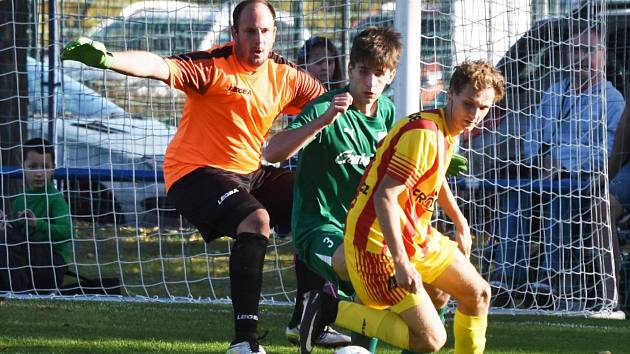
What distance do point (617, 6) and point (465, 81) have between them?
605 centimetres

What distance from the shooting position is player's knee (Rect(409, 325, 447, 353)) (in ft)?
15.5

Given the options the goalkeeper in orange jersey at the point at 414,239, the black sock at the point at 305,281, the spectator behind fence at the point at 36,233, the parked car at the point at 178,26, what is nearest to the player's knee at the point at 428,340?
the goalkeeper in orange jersey at the point at 414,239

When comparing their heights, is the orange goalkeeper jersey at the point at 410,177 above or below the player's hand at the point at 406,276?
above

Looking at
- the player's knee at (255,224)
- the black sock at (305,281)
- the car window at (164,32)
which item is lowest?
the black sock at (305,281)

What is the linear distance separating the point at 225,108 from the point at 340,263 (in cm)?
133

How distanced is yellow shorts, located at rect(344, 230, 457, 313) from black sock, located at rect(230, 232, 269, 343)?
2.60ft

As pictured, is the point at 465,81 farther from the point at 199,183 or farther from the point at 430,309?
the point at 199,183

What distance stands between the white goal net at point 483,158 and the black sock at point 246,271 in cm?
255

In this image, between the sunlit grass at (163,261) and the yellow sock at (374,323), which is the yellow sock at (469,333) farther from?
the sunlit grass at (163,261)

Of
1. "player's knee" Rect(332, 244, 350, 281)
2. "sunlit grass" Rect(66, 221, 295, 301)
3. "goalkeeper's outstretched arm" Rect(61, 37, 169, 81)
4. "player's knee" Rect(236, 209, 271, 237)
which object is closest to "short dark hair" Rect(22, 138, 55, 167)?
"sunlit grass" Rect(66, 221, 295, 301)

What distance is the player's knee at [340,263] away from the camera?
5.20 meters

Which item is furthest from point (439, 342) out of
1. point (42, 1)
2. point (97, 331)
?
point (42, 1)

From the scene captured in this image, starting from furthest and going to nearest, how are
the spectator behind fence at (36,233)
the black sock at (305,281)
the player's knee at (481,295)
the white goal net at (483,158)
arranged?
the white goal net at (483,158) < the spectator behind fence at (36,233) < the black sock at (305,281) < the player's knee at (481,295)

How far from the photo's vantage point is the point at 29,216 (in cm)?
856
